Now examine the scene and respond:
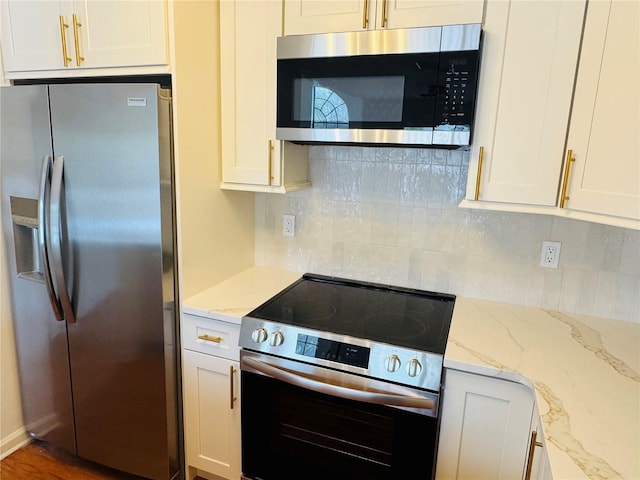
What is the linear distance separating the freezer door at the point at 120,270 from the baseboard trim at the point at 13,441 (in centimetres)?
52

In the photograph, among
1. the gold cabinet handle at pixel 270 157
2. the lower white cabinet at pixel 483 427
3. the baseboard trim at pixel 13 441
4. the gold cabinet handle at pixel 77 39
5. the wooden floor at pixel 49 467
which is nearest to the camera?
the lower white cabinet at pixel 483 427

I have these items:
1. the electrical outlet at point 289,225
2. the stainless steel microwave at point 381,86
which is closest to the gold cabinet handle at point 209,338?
the electrical outlet at point 289,225

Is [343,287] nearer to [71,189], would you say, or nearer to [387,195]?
[387,195]

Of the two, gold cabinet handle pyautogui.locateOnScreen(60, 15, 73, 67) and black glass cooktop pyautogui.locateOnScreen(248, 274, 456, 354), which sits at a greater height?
gold cabinet handle pyautogui.locateOnScreen(60, 15, 73, 67)

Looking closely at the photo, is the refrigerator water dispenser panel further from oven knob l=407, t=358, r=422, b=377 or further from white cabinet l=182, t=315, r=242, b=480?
oven knob l=407, t=358, r=422, b=377

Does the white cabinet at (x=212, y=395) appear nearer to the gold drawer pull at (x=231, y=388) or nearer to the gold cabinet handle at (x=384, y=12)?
the gold drawer pull at (x=231, y=388)

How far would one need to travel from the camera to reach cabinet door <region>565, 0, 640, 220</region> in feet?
4.16

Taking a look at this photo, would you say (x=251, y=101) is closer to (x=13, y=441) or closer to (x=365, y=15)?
(x=365, y=15)

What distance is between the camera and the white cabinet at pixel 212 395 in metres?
1.75

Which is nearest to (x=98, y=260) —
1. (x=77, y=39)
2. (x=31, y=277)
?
(x=31, y=277)

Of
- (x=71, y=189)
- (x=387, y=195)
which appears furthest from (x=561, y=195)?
(x=71, y=189)

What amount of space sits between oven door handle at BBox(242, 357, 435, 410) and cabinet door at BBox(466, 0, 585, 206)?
75 centimetres

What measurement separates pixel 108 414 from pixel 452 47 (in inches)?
79.5

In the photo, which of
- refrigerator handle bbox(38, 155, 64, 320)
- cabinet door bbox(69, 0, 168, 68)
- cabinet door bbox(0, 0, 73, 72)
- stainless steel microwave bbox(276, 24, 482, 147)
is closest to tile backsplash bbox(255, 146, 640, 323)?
stainless steel microwave bbox(276, 24, 482, 147)
